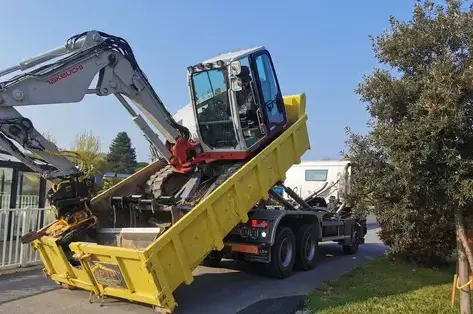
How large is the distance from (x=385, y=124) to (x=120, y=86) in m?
4.29

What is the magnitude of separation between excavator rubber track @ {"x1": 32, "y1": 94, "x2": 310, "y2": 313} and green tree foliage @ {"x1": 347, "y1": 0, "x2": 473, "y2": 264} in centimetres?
204

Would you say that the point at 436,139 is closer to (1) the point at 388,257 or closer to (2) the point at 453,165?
(2) the point at 453,165

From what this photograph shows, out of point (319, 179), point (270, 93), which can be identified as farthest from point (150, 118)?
point (319, 179)

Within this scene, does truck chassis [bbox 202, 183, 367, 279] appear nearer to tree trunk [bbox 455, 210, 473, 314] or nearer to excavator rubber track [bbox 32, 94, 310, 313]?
excavator rubber track [bbox 32, 94, 310, 313]

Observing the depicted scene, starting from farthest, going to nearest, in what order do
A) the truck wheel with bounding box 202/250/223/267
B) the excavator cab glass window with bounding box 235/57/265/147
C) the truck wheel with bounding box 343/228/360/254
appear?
the truck wheel with bounding box 343/228/360/254
the truck wheel with bounding box 202/250/223/267
the excavator cab glass window with bounding box 235/57/265/147

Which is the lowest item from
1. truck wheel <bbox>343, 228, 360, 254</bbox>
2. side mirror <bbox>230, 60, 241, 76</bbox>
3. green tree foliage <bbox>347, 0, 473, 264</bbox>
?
truck wheel <bbox>343, 228, 360, 254</bbox>

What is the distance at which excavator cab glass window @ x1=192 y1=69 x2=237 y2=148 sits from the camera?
9.15m

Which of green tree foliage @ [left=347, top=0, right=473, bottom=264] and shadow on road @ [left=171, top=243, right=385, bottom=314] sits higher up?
green tree foliage @ [left=347, top=0, right=473, bottom=264]

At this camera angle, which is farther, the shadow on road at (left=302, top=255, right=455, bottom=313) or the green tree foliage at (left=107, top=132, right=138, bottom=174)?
the green tree foliage at (left=107, top=132, right=138, bottom=174)

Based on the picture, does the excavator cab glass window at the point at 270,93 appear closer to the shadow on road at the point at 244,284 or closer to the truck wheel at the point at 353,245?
the shadow on road at the point at 244,284

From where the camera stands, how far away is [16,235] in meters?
9.81

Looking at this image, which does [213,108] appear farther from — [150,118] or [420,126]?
[420,126]

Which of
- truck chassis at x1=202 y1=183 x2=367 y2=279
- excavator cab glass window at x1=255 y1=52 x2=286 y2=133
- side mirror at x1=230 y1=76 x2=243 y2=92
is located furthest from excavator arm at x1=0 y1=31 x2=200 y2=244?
truck chassis at x1=202 y1=183 x2=367 y2=279

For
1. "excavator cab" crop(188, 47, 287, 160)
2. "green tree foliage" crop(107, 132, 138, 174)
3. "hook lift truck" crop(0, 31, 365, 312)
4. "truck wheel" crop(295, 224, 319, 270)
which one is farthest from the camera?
"green tree foliage" crop(107, 132, 138, 174)
